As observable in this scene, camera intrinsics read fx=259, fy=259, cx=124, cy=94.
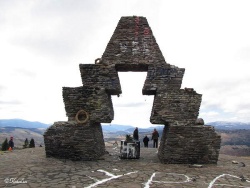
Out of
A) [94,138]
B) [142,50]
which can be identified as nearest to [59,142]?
[94,138]

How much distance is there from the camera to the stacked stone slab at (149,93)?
1262cm

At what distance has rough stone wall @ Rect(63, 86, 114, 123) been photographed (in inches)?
525

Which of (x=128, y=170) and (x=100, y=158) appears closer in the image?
(x=128, y=170)

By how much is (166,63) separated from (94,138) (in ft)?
18.0

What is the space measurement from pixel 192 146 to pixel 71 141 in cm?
600

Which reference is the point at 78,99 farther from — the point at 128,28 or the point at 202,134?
the point at 202,134

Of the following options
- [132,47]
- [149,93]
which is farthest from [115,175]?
[132,47]

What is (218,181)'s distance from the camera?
9273 millimetres

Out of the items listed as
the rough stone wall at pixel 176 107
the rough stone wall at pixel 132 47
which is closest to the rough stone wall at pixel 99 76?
the rough stone wall at pixel 132 47

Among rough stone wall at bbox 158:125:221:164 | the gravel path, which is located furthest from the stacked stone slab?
the gravel path

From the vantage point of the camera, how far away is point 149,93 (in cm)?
1420

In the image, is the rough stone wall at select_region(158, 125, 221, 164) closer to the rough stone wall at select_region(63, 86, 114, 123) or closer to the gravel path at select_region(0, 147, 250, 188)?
the gravel path at select_region(0, 147, 250, 188)

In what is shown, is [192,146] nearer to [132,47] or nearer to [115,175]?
[115,175]

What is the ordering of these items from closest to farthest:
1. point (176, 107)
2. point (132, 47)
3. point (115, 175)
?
1. point (115, 175)
2. point (176, 107)
3. point (132, 47)
